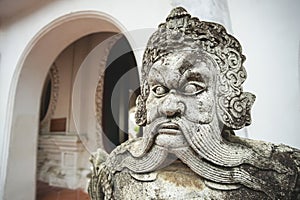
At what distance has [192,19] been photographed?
57 cm

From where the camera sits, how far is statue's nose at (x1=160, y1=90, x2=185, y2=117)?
1.67 feet

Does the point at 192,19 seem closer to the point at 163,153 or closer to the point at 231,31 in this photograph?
the point at 163,153

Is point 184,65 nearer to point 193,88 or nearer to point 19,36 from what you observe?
A: point 193,88

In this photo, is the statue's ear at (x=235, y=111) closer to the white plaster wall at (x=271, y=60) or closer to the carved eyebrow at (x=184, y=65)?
the carved eyebrow at (x=184, y=65)

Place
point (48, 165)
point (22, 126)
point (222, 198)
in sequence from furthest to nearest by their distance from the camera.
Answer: point (48, 165)
point (22, 126)
point (222, 198)

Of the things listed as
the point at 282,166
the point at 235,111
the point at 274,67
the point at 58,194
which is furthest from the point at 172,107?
the point at 58,194

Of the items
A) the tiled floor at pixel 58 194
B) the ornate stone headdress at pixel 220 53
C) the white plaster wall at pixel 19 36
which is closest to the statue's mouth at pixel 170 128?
the ornate stone headdress at pixel 220 53

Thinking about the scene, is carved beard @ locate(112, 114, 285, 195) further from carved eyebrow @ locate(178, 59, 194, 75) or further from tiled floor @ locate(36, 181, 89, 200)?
tiled floor @ locate(36, 181, 89, 200)

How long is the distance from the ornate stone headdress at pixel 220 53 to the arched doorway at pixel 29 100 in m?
1.65

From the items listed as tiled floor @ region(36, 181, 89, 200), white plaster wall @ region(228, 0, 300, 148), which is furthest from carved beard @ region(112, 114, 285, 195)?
tiled floor @ region(36, 181, 89, 200)

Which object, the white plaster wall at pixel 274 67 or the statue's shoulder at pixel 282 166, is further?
the white plaster wall at pixel 274 67

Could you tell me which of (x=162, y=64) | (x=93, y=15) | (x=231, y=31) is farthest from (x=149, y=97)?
(x=93, y=15)

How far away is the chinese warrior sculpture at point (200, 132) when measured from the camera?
19.3 inches

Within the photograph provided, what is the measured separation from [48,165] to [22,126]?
1185mm
